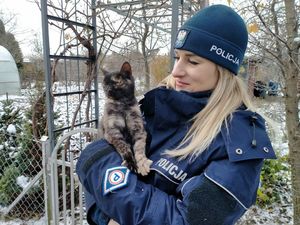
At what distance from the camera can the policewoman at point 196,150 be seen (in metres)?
0.81

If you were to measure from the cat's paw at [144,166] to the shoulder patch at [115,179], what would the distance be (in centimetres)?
7

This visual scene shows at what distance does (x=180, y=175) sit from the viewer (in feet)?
3.02

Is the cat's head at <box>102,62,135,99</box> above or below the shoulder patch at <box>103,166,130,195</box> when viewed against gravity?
above

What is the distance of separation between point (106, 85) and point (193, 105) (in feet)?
1.91

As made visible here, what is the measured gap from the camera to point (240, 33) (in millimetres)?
1034

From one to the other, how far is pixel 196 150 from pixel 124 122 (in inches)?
→ 17.3

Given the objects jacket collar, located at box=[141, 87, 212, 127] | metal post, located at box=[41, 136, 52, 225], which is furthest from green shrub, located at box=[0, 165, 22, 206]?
jacket collar, located at box=[141, 87, 212, 127]

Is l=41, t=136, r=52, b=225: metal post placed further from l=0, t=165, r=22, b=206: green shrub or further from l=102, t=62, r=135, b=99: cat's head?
l=0, t=165, r=22, b=206: green shrub

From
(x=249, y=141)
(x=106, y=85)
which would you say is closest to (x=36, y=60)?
(x=106, y=85)

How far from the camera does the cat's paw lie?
1024 millimetres

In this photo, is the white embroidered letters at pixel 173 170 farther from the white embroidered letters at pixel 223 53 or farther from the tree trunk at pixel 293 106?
the tree trunk at pixel 293 106

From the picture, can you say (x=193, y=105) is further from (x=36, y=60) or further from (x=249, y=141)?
A: (x=36, y=60)

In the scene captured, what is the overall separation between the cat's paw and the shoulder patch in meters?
0.07

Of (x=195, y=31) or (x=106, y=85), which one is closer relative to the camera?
(x=195, y=31)
